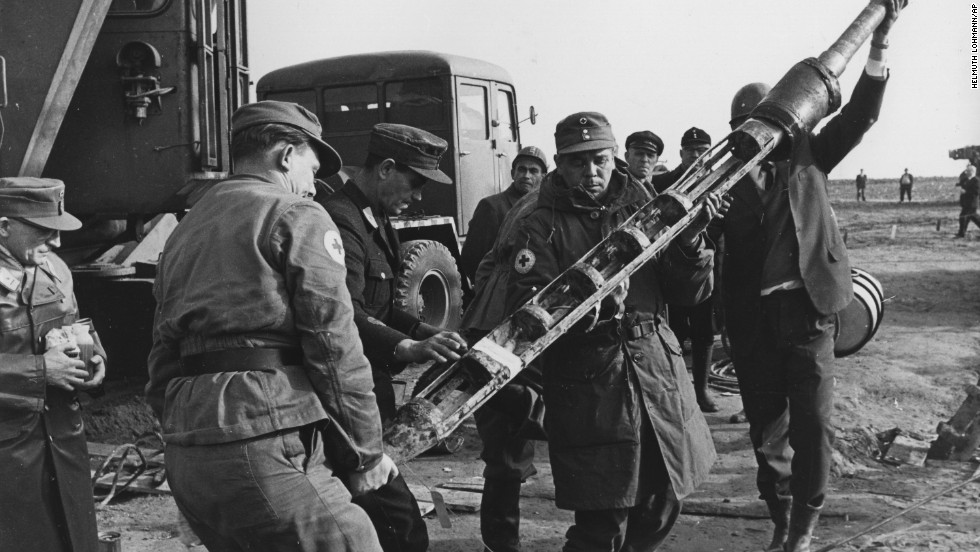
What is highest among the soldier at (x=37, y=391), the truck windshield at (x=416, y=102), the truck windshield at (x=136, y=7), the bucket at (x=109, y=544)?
the truck windshield at (x=136, y=7)

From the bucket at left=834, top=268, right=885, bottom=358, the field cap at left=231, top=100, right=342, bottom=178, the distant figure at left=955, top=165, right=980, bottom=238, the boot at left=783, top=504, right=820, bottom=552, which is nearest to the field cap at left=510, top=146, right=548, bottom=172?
the bucket at left=834, top=268, right=885, bottom=358

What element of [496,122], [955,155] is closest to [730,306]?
[496,122]

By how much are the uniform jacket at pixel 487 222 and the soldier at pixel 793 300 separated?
2.66 metres

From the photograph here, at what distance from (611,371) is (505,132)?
7.68m

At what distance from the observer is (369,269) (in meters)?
3.62

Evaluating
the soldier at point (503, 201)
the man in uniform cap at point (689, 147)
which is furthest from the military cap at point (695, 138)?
the soldier at point (503, 201)

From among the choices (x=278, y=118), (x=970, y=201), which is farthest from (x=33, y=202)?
(x=970, y=201)

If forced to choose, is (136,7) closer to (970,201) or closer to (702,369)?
(702,369)

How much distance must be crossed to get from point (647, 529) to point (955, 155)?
25.7 m

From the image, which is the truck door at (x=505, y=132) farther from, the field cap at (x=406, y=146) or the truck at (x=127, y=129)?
the field cap at (x=406, y=146)

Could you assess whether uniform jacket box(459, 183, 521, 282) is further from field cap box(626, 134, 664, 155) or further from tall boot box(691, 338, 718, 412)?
tall boot box(691, 338, 718, 412)

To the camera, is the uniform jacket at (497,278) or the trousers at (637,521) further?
the uniform jacket at (497,278)

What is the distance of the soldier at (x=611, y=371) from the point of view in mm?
3482

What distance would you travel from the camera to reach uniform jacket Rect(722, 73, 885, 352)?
4.26 m
